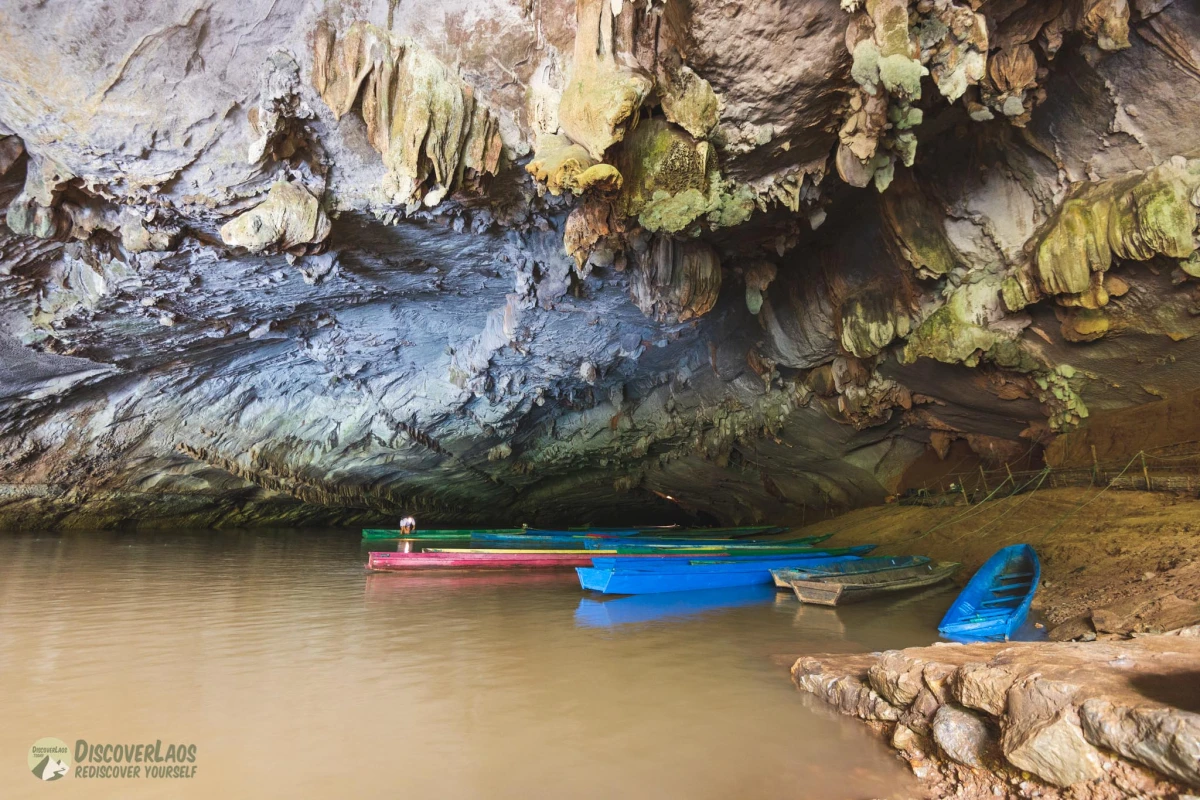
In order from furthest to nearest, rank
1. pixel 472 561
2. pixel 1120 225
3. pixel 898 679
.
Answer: pixel 472 561
pixel 1120 225
pixel 898 679

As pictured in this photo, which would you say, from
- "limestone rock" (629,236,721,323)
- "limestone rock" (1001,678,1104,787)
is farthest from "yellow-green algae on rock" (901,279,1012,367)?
"limestone rock" (1001,678,1104,787)

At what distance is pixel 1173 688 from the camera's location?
2877mm

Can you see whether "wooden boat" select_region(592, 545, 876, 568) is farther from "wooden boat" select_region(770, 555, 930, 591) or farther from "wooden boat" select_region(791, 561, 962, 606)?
"wooden boat" select_region(791, 561, 962, 606)

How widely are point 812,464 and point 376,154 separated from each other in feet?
45.9

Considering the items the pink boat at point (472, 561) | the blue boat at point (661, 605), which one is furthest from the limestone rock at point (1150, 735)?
the pink boat at point (472, 561)

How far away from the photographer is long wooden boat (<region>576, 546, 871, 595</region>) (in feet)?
29.6

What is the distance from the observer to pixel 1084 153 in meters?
8.31

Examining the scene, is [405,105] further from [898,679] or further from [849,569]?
[849,569]

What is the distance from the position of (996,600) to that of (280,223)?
966 cm

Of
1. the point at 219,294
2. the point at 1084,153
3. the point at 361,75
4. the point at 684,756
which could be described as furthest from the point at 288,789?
the point at 1084,153

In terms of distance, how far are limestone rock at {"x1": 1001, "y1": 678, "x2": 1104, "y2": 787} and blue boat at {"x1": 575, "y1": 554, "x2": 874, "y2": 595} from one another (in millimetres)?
6060

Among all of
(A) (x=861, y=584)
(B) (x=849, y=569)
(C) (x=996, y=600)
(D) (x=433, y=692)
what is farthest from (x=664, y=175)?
(B) (x=849, y=569)

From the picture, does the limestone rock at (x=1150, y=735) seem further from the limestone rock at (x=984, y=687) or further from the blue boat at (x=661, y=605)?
the blue boat at (x=661, y=605)

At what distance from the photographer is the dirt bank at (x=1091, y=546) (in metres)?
6.25
